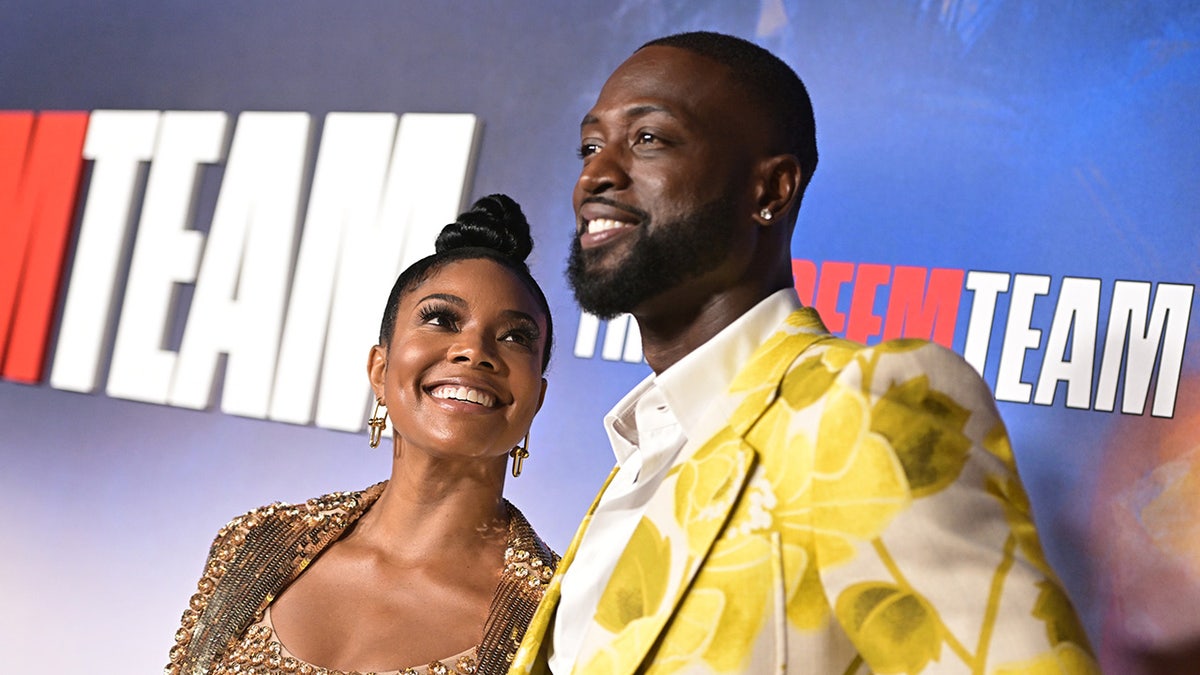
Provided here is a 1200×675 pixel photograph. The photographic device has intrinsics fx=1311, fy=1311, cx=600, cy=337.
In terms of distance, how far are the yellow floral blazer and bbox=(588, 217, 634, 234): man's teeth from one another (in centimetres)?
24

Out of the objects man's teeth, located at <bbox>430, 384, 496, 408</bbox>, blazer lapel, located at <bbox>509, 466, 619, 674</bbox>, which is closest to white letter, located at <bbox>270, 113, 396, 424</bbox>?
man's teeth, located at <bbox>430, 384, 496, 408</bbox>

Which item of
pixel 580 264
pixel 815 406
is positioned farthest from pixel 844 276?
pixel 815 406

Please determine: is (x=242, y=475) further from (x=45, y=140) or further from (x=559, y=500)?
(x=45, y=140)

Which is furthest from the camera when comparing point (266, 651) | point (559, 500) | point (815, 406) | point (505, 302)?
point (559, 500)

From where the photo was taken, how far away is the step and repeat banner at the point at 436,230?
2.56 metres

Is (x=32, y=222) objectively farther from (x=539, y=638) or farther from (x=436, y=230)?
(x=539, y=638)

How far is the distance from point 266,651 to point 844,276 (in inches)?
57.9

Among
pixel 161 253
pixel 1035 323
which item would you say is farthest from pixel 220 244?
pixel 1035 323

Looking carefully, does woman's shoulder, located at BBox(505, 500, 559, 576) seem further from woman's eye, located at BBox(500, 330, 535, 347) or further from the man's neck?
the man's neck

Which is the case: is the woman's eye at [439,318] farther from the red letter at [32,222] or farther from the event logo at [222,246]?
the red letter at [32,222]

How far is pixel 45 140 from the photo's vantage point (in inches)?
169

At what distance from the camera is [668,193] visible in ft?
4.24

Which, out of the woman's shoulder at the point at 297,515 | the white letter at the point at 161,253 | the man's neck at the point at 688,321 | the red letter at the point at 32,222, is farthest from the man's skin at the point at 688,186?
the red letter at the point at 32,222

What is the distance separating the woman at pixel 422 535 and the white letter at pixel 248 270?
1354mm
